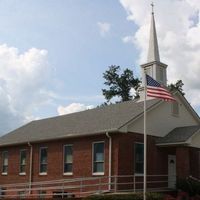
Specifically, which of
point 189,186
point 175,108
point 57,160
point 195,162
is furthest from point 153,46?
point 189,186

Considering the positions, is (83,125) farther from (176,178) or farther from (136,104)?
(176,178)

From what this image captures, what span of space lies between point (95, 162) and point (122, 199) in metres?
5.78

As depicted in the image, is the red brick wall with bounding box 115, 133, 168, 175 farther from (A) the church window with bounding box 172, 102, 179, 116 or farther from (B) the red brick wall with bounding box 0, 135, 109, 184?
(A) the church window with bounding box 172, 102, 179, 116

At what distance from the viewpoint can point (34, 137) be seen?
32.6 metres

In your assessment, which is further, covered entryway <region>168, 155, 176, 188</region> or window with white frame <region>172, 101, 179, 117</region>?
window with white frame <region>172, 101, 179, 117</region>

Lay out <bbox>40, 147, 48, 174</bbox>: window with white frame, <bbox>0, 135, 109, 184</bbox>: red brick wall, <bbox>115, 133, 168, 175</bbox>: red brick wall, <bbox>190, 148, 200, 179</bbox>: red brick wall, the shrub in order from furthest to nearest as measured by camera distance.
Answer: <bbox>40, 147, 48, 174</bbox>: window with white frame
<bbox>190, 148, 200, 179</bbox>: red brick wall
<bbox>0, 135, 109, 184</bbox>: red brick wall
<bbox>115, 133, 168, 175</bbox>: red brick wall
the shrub

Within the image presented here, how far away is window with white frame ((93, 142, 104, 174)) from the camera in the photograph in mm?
26656

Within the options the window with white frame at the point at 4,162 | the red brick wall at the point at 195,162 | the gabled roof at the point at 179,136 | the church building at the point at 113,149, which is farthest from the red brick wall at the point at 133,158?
the window with white frame at the point at 4,162

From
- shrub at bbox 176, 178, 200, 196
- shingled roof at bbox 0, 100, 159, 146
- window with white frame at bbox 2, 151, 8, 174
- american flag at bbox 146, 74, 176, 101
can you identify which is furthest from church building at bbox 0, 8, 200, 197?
american flag at bbox 146, 74, 176, 101

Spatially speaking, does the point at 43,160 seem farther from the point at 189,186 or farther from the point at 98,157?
the point at 189,186

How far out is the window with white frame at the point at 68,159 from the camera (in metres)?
28.9

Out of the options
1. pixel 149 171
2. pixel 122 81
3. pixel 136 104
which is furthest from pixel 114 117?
pixel 122 81

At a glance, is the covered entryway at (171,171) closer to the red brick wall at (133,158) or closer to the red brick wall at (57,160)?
the red brick wall at (133,158)

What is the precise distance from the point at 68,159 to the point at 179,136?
7.42 metres
